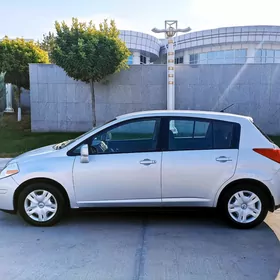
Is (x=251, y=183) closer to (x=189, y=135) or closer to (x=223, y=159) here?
(x=223, y=159)

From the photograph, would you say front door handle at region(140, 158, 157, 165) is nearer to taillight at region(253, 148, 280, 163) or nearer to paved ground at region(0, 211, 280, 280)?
paved ground at region(0, 211, 280, 280)

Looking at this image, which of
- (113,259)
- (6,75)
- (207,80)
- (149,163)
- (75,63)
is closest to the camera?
(113,259)

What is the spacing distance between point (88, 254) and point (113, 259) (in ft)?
1.08

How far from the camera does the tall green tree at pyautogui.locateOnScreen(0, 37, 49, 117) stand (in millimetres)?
15055

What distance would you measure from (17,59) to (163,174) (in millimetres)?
13408

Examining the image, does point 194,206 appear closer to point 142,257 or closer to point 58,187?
point 142,257

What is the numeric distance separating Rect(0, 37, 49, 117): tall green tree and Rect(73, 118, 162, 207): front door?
12.5m

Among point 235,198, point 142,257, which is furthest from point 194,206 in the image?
point 142,257

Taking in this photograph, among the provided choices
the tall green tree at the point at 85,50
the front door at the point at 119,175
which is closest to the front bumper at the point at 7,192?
the front door at the point at 119,175

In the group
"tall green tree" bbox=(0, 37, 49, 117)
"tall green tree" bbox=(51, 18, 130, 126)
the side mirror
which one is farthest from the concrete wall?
the side mirror

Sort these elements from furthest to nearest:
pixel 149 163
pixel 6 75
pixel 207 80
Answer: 1. pixel 6 75
2. pixel 207 80
3. pixel 149 163

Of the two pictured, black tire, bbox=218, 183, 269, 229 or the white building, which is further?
the white building

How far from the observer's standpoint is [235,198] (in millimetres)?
4422

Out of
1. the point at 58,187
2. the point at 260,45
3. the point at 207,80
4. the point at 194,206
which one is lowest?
the point at 194,206
